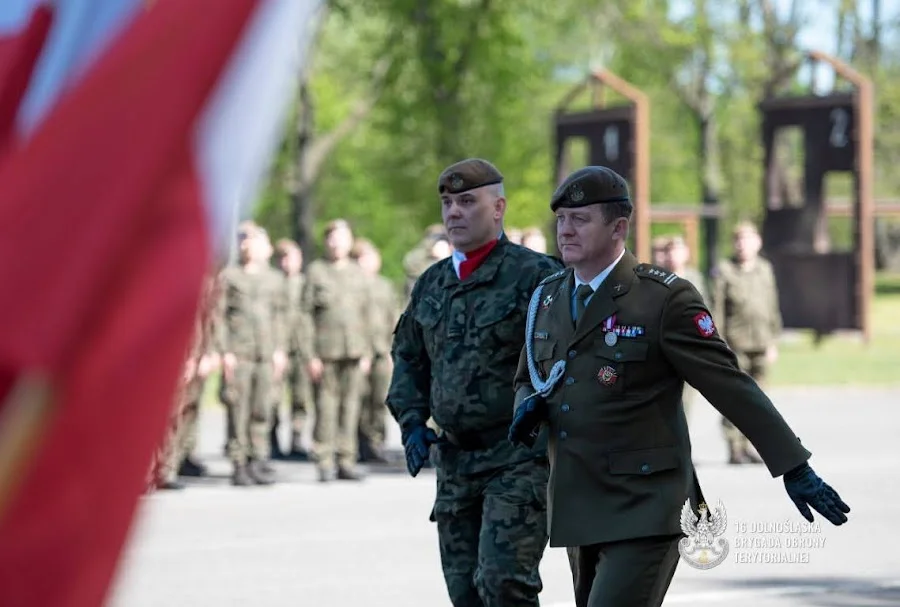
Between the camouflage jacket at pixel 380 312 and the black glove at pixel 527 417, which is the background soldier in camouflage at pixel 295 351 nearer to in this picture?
the camouflage jacket at pixel 380 312

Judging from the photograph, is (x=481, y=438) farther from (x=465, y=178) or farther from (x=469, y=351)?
(x=465, y=178)

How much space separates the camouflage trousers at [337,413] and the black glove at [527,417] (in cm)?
934

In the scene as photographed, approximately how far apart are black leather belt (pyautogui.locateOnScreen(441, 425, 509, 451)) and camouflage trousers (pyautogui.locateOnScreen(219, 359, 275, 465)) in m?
8.37

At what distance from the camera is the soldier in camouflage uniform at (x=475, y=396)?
6312mm

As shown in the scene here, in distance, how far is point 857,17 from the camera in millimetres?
52125

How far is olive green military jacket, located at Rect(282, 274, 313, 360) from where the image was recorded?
15.7 meters

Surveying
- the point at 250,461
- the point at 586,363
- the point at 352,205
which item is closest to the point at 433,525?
the point at 250,461

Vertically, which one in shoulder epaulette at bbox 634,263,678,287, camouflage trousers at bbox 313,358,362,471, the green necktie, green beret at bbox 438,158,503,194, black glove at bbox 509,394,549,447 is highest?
green beret at bbox 438,158,503,194

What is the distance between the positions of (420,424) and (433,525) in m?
5.33

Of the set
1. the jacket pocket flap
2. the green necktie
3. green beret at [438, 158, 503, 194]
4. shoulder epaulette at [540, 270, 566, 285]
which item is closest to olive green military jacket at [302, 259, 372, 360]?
green beret at [438, 158, 503, 194]

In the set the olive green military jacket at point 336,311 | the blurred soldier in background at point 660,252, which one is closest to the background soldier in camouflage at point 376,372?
the olive green military jacket at point 336,311

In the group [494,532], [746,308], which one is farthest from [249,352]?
[494,532]

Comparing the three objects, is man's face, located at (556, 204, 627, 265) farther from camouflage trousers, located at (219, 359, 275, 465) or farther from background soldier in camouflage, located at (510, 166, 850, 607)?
camouflage trousers, located at (219, 359, 275, 465)

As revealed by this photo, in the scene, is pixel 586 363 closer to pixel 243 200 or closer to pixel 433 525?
pixel 243 200
